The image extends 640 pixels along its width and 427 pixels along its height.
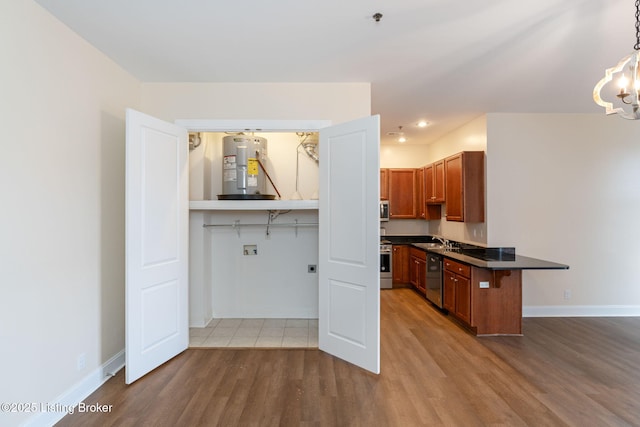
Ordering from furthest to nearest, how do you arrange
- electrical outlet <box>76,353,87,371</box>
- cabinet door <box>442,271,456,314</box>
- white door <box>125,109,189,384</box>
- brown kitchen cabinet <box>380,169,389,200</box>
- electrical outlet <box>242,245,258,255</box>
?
brown kitchen cabinet <box>380,169,389,200</box> → electrical outlet <box>242,245,258,255</box> → cabinet door <box>442,271,456,314</box> → white door <box>125,109,189,384</box> → electrical outlet <box>76,353,87,371</box>

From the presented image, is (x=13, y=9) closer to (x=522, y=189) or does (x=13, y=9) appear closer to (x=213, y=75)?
(x=213, y=75)

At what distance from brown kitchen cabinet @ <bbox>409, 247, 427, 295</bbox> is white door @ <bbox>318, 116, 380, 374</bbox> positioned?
8.60 feet

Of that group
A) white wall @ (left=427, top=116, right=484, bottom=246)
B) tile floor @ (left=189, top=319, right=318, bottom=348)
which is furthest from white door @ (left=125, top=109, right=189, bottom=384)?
white wall @ (left=427, top=116, right=484, bottom=246)


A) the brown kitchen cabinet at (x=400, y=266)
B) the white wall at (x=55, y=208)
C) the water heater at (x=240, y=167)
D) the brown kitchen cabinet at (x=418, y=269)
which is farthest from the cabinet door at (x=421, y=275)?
the white wall at (x=55, y=208)

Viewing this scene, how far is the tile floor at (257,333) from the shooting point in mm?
3461

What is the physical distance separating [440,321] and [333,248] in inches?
84.8

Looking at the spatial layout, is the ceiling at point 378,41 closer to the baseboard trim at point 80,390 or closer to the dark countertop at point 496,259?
the dark countertop at point 496,259

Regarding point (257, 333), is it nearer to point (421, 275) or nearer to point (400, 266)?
point (421, 275)

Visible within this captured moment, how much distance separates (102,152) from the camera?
2707 millimetres

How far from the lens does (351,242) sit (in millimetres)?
2971

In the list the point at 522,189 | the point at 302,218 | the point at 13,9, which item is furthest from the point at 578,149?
the point at 13,9

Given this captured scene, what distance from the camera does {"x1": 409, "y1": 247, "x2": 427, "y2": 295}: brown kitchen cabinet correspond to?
5330mm

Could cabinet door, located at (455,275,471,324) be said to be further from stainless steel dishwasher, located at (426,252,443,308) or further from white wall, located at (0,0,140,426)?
white wall, located at (0,0,140,426)

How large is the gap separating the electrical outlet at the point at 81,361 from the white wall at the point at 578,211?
4.78m
